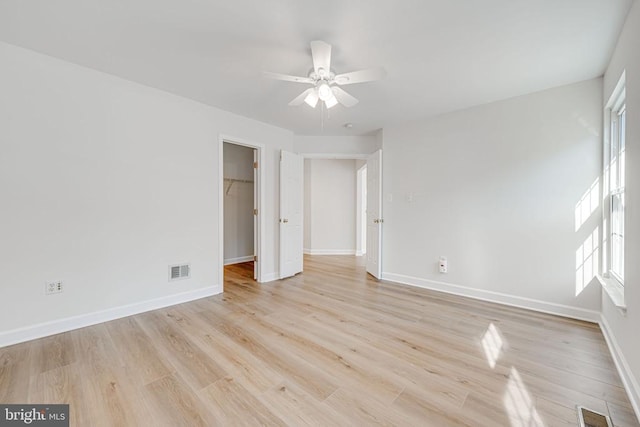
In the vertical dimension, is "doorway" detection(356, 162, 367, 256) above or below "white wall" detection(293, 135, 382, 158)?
below

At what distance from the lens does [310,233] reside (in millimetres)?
6664

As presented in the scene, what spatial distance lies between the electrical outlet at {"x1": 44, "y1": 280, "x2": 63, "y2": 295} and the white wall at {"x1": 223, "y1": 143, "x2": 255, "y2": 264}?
2.96 m

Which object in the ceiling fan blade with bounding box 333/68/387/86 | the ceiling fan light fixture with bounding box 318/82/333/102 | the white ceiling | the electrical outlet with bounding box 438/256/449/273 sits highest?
the white ceiling

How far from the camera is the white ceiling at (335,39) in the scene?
1715 millimetres

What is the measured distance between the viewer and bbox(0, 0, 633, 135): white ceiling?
5.63 feet

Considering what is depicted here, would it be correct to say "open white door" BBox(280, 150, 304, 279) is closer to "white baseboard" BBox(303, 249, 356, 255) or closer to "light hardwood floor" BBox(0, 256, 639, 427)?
"light hardwood floor" BBox(0, 256, 639, 427)

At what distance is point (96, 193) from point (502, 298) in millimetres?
4560

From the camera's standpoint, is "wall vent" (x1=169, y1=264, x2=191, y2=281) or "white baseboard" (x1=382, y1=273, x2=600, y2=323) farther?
"wall vent" (x1=169, y1=264, x2=191, y2=281)

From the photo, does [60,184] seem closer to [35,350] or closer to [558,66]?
[35,350]

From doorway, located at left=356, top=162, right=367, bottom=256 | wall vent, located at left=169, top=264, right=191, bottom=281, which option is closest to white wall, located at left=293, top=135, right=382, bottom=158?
doorway, located at left=356, top=162, right=367, bottom=256

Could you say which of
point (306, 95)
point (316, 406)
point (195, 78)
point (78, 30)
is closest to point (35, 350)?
point (316, 406)

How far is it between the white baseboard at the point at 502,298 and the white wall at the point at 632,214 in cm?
82

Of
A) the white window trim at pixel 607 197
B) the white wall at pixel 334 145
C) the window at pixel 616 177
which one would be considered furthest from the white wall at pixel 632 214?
the white wall at pixel 334 145

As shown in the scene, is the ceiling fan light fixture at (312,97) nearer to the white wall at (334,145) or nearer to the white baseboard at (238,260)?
the white wall at (334,145)
